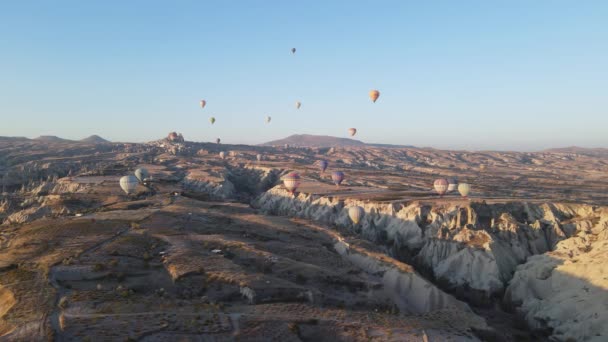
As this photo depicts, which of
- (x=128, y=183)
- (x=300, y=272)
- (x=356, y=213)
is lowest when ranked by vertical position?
(x=356, y=213)

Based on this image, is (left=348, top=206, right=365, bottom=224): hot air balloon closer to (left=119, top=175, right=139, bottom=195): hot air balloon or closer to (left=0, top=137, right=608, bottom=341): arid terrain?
(left=0, top=137, right=608, bottom=341): arid terrain

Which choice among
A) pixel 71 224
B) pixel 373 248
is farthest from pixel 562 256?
pixel 71 224

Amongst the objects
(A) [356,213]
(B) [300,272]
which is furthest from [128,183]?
(B) [300,272]

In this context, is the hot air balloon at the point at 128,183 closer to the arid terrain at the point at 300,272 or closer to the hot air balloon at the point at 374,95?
the arid terrain at the point at 300,272

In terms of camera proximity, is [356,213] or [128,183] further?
[128,183]

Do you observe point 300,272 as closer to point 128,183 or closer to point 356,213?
point 356,213

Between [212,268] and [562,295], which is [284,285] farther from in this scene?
[562,295]

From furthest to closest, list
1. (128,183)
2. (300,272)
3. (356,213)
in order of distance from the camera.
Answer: (128,183), (356,213), (300,272)

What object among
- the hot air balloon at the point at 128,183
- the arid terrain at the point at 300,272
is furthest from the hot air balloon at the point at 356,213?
the hot air balloon at the point at 128,183
